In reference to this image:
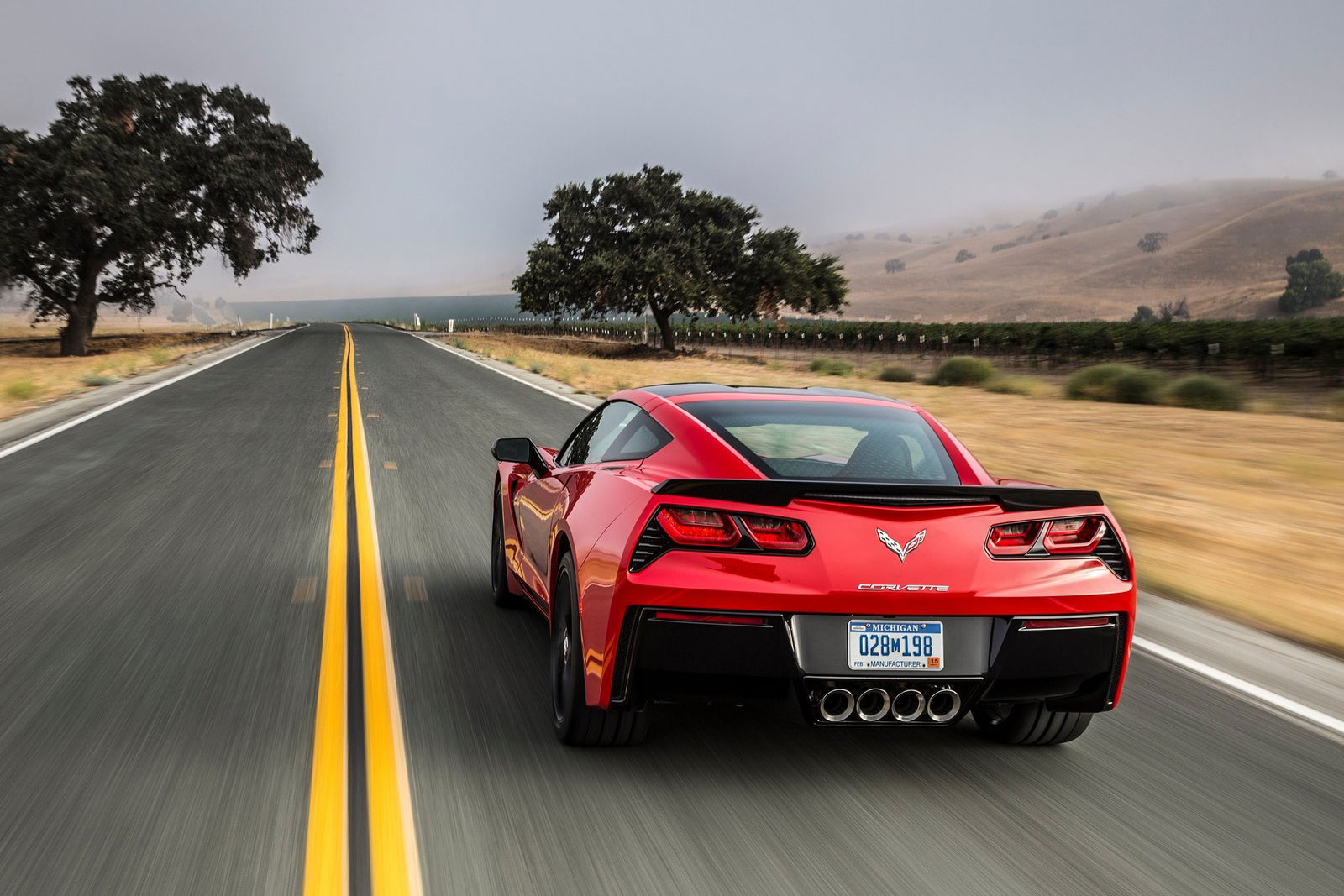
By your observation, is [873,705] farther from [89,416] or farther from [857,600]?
[89,416]

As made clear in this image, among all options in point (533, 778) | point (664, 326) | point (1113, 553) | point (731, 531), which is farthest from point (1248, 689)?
point (664, 326)

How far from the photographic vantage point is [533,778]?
12.7 ft

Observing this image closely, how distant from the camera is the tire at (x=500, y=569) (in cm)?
637

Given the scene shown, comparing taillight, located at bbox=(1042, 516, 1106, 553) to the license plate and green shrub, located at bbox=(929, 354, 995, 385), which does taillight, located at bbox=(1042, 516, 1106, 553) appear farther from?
green shrub, located at bbox=(929, 354, 995, 385)

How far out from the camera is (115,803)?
356 cm

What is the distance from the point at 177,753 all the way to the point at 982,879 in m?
2.71

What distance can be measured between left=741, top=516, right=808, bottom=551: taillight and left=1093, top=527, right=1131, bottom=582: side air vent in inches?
41.8

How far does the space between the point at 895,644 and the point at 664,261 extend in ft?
168

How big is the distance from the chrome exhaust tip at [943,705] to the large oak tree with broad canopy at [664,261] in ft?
165

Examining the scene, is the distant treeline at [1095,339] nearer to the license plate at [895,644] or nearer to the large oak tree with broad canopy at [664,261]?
the large oak tree with broad canopy at [664,261]

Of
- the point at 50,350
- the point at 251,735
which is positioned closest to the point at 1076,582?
the point at 251,735

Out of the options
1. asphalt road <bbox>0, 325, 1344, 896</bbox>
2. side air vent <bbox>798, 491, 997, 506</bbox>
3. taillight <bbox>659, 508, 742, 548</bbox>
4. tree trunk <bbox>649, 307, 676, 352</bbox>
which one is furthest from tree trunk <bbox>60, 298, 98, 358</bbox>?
side air vent <bbox>798, 491, 997, 506</bbox>

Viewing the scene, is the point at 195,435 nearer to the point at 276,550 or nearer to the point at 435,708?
the point at 276,550

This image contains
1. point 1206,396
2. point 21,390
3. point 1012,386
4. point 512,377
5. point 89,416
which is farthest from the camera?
point 512,377
